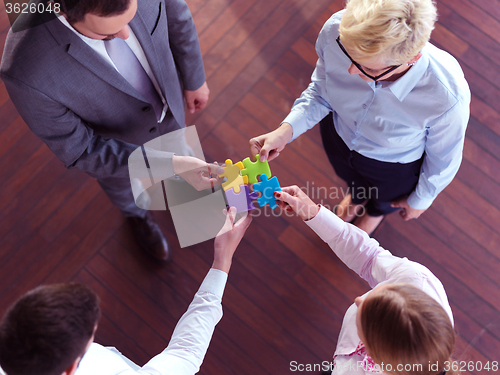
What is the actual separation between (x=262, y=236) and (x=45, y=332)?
157cm

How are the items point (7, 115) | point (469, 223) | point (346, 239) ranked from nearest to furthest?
point (346, 239) < point (469, 223) < point (7, 115)

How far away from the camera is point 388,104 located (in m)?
1.35

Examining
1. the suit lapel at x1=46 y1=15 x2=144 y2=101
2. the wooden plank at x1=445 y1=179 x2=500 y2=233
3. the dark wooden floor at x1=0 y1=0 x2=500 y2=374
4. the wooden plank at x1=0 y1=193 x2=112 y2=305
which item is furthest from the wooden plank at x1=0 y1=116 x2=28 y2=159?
the wooden plank at x1=445 y1=179 x2=500 y2=233

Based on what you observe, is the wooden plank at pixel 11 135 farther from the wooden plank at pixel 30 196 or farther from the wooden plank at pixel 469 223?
the wooden plank at pixel 469 223

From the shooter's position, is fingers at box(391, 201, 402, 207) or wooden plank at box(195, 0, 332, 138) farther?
wooden plank at box(195, 0, 332, 138)

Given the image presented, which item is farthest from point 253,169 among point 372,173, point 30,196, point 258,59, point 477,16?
point 477,16

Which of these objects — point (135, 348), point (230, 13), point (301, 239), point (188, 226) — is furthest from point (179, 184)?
point (230, 13)

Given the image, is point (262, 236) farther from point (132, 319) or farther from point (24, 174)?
point (24, 174)

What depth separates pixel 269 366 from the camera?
7.16 feet

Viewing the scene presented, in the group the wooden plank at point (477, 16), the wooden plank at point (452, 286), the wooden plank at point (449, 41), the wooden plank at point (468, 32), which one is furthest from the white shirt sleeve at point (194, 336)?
the wooden plank at point (477, 16)

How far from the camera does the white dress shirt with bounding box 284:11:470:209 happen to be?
1.25 m

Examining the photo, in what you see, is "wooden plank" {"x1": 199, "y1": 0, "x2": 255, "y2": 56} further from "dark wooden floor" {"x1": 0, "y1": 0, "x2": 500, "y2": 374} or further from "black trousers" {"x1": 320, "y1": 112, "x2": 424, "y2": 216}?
"black trousers" {"x1": 320, "y1": 112, "x2": 424, "y2": 216}

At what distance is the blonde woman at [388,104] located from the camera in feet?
3.61

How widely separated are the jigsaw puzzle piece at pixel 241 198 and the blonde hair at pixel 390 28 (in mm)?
724
